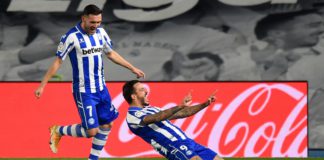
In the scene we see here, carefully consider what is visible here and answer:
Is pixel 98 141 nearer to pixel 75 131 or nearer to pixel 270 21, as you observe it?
pixel 75 131

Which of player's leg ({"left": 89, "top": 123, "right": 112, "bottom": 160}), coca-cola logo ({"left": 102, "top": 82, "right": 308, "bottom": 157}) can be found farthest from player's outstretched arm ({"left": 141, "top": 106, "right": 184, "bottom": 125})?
coca-cola logo ({"left": 102, "top": 82, "right": 308, "bottom": 157})

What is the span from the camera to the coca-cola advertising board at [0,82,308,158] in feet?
44.1

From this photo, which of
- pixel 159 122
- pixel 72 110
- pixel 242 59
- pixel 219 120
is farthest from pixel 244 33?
pixel 159 122

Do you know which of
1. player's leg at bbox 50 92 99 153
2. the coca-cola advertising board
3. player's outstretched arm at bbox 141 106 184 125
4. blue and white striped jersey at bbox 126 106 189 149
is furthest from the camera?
the coca-cola advertising board

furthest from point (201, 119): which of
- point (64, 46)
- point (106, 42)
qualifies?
point (64, 46)

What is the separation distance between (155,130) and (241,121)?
476cm

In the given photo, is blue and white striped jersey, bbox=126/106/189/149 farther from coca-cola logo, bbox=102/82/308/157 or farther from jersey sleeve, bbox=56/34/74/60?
coca-cola logo, bbox=102/82/308/157

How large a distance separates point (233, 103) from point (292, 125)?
838 millimetres

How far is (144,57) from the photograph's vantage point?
46.6 feet

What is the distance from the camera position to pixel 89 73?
1048 centimetres

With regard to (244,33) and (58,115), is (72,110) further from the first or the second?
(244,33)

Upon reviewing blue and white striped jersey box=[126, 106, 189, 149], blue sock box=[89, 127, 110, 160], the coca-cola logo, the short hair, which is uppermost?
blue and white striped jersey box=[126, 106, 189, 149]

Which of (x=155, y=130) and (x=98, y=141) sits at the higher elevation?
(x=155, y=130)

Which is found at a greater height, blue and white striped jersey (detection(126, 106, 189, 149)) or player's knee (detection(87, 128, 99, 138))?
blue and white striped jersey (detection(126, 106, 189, 149))
